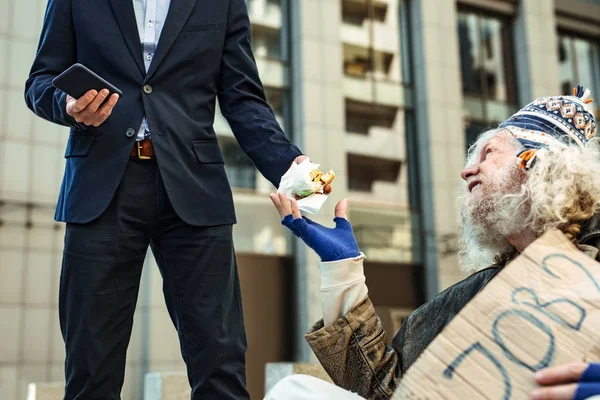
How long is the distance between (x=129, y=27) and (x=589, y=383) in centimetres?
176

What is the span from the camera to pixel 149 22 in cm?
249

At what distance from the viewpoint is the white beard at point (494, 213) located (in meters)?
2.18

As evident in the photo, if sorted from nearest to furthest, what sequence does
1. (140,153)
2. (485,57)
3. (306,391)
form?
(306,391) < (140,153) < (485,57)

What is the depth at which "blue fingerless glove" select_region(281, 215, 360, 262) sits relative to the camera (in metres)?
2.02

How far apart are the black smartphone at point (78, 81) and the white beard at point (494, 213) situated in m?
1.17

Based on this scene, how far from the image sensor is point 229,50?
2.64 metres

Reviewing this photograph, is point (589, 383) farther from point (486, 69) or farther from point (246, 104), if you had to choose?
point (486, 69)

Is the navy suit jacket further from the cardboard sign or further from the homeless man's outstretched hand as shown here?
the cardboard sign

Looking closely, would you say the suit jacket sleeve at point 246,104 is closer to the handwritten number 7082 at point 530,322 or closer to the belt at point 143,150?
the belt at point 143,150

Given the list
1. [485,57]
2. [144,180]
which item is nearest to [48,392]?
[144,180]

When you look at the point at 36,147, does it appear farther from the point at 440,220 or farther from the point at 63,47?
the point at 63,47

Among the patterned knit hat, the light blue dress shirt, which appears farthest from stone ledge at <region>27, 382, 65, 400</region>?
the patterned knit hat

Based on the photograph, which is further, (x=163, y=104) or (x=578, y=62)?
(x=578, y=62)

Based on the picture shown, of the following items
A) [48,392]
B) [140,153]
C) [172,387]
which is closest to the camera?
[140,153]
